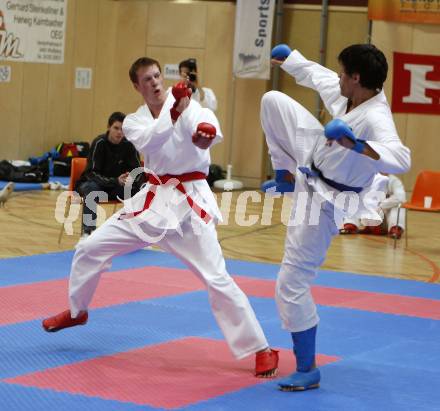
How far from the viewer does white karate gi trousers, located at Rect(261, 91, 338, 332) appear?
4.61m

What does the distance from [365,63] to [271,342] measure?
1.99 m

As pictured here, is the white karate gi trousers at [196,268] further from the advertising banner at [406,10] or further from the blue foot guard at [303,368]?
the advertising banner at [406,10]

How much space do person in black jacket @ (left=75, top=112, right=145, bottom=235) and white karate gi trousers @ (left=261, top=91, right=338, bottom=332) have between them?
14.8 ft

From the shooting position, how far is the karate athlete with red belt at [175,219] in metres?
4.84

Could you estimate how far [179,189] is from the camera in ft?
16.7

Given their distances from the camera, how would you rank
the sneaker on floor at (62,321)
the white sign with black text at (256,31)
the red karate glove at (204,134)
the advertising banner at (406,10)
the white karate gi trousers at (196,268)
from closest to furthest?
the red karate glove at (204,134), the white karate gi trousers at (196,268), the sneaker on floor at (62,321), the advertising banner at (406,10), the white sign with black text at (256,31)

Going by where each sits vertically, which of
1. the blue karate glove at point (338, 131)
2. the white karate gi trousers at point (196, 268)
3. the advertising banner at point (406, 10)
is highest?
the advertising banner at point (406, 10)

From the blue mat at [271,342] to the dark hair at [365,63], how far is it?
1557 millimetres

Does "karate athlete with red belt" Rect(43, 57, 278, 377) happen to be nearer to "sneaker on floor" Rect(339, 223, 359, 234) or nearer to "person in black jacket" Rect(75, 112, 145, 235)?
"person in black jacket" Rect(75, 112, 145, 235)

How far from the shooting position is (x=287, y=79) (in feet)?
51.6

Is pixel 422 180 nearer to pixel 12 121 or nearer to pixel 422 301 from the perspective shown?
pixel 422 301

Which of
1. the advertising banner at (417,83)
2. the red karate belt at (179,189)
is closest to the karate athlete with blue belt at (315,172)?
the red karate belt at (179,189)

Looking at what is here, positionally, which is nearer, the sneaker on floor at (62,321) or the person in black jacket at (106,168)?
the sneaker on floor at (62,321)

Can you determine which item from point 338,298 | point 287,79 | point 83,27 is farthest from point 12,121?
point 338,298
